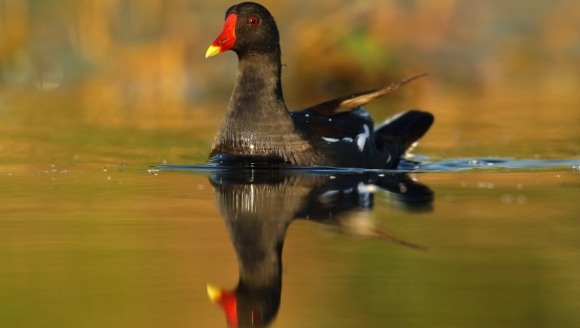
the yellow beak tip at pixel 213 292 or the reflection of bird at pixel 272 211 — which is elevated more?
the reflection of bird at pixel 272 211

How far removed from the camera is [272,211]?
6027mm

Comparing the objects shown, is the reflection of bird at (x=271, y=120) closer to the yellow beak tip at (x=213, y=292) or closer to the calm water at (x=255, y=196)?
the calm water at (x=255, y=196)

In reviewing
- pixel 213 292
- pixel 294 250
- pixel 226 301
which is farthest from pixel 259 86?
pixel 226 301

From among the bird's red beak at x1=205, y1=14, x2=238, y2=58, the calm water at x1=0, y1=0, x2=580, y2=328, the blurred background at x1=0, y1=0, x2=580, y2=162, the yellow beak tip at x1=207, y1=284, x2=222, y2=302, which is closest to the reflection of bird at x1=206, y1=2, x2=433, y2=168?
the bird's red beak at x1=205, y1=14, x2=238, y2=58

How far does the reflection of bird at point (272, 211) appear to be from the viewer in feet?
14.2

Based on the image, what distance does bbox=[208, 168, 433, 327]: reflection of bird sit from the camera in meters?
4.32

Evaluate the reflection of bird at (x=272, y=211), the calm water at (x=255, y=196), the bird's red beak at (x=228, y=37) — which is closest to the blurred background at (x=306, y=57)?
the calm water at (x=255, y=196)

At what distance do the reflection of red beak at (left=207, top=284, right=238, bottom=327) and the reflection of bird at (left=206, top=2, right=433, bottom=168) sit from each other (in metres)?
3.39

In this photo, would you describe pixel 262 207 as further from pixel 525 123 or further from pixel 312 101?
pixel 312 101

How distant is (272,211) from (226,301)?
1827 mm

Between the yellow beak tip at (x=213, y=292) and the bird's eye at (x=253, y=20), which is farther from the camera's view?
the bird's eye at (x=253, y=20)

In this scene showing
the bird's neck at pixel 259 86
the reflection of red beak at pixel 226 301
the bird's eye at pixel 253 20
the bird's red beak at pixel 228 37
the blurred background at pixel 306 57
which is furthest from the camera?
the blurred background at pixel 306 57

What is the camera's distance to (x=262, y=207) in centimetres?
618

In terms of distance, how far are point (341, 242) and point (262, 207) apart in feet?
3.38
